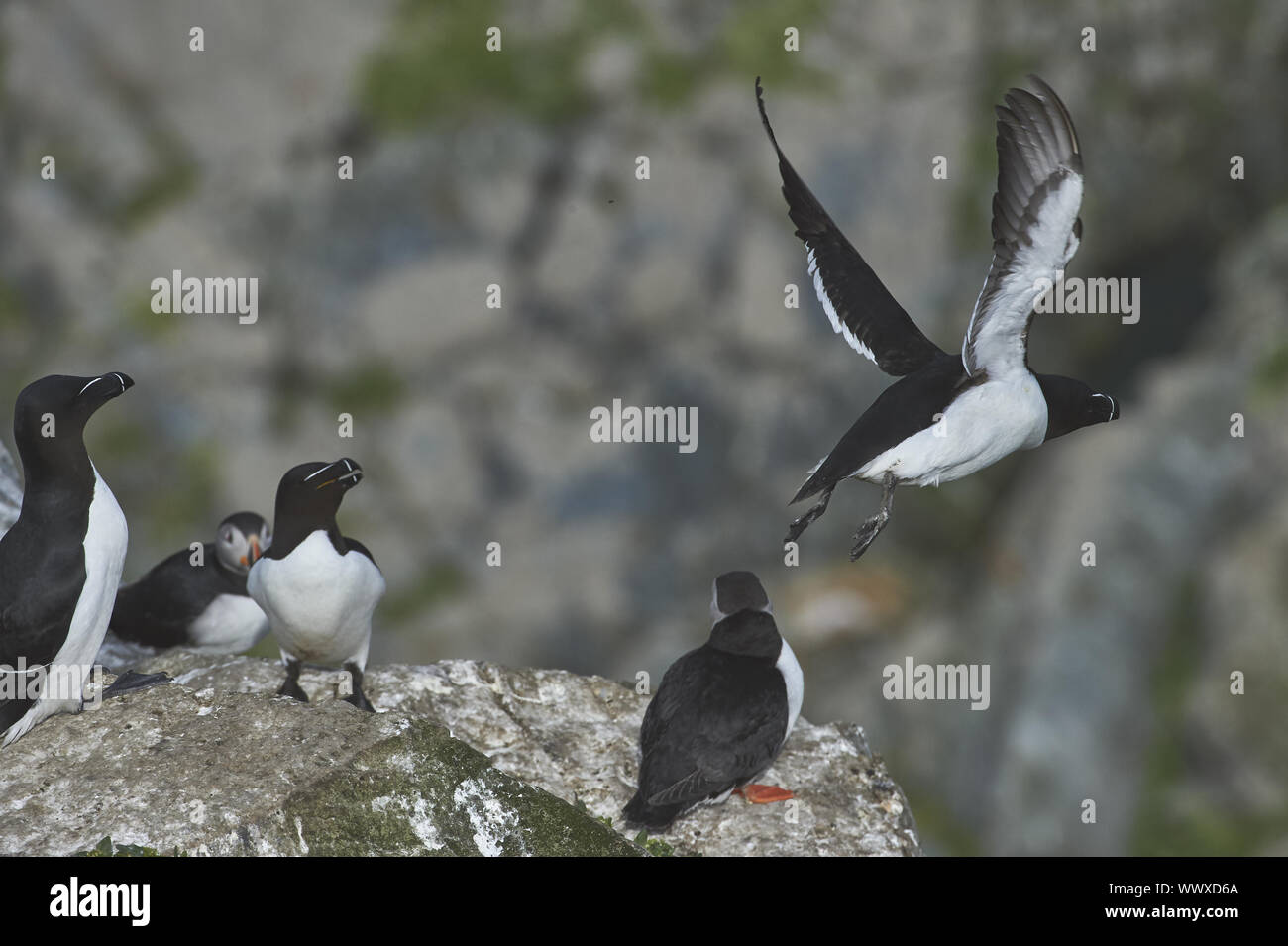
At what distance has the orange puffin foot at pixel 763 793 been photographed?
302 inches

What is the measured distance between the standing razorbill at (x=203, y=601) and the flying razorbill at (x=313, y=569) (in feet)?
6.61

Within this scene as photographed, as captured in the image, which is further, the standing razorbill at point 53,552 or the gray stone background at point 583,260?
the gray stone background at point 583,260

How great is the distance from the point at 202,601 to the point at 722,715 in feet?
13.9

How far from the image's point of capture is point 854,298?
21.1ft

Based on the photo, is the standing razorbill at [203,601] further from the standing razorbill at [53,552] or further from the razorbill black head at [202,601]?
the standing razorbill at [53,552]

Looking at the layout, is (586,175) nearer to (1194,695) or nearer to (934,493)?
(934,493)

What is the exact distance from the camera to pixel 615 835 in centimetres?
687

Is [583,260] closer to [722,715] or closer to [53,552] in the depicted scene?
[722,715]

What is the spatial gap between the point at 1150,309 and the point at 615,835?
48.9 ft

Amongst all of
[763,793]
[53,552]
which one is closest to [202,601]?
[53,552]

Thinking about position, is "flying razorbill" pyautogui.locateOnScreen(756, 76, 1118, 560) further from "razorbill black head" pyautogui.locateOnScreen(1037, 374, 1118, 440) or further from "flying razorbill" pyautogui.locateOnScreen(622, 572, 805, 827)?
"flying razorbill" pyautogui.locateOnScreen(622, 572, 805, 827)

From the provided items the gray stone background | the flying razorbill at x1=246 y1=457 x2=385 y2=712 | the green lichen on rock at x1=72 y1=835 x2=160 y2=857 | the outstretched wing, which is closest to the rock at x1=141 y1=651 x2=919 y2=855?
the flying razorbill at x1=246 y1=457 x2=385 y2=712

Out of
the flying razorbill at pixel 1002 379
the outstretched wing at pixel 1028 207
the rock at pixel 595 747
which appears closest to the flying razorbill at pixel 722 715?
the rock at pixel 595 747

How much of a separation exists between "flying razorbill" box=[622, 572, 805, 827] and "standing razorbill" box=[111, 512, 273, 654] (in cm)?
353
